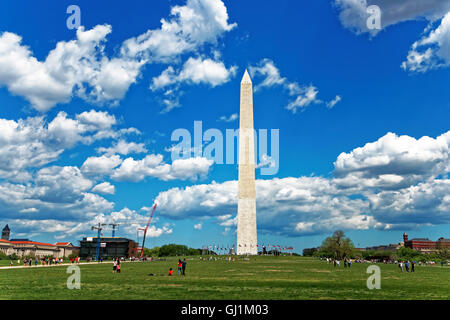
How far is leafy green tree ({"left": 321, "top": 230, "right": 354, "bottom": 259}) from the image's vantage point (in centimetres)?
11056

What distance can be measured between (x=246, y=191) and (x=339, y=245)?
42.5 metres

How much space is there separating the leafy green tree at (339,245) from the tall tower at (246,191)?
35465 mm

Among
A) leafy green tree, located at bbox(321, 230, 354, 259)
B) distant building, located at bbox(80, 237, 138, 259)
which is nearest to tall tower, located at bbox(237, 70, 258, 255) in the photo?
leafy green tree, located at bbox(321, 230, 354, 259)

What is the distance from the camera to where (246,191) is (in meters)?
86.6

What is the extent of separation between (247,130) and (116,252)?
9410 centimetres

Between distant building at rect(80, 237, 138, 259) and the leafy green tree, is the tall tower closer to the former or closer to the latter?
the leafy green tree

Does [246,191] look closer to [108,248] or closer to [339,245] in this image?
[339,245]

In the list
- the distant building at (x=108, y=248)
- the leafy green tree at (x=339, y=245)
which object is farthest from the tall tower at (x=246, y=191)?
the distant building at (x=108, y=248)

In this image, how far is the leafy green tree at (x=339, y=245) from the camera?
110562 millimetres

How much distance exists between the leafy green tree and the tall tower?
1396 inches

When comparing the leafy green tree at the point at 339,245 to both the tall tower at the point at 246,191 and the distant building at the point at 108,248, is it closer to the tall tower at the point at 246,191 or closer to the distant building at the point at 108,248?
the tall tower at the point at 246,191
